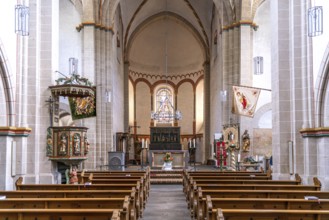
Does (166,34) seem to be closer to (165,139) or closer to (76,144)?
(165,139)

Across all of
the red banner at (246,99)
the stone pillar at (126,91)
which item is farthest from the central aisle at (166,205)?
the stone pillar at (126,91)

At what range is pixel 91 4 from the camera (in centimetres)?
2258

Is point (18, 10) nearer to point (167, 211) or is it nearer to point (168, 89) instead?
point (167, 211)

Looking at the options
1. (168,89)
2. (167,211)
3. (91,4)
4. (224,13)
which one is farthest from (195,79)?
(167,211)

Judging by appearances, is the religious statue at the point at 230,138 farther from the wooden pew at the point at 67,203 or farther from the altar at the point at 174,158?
the wooden pew at the point at 67,203

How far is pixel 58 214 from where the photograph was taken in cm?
574

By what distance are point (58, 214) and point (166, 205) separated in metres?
6.42

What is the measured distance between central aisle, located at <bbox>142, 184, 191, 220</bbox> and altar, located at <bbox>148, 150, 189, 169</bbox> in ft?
31.0

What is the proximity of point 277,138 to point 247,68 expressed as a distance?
35.1 ft

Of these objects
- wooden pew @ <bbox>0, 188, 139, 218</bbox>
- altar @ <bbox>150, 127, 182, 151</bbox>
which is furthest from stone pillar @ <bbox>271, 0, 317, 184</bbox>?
altar @ <bbox>150, 127, 182, 151</bbox>

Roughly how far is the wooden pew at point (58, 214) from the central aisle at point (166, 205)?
4.18m

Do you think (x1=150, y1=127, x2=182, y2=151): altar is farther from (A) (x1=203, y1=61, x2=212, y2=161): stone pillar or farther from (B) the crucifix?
(B) the crucifix

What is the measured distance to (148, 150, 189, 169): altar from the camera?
998 inches

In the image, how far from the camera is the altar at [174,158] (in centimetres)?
2536
